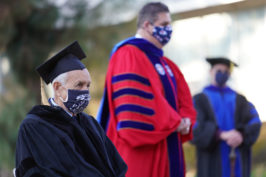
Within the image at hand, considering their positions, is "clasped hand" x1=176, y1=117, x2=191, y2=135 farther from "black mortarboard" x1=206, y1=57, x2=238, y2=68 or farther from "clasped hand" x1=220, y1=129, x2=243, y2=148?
"black mortarboard" x1=206, y1=57, x2=238, y2=68

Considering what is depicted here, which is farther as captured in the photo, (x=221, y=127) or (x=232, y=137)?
(x=221, y=127)

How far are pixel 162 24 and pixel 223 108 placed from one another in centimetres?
189

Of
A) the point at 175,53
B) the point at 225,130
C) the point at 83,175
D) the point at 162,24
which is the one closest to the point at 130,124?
the point at 162,24

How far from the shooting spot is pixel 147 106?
4773mm

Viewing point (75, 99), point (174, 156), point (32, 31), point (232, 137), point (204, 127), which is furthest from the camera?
point (32, 31)

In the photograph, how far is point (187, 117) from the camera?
503 centimetres

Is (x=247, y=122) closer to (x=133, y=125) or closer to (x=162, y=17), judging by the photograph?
(x=162, y=17)

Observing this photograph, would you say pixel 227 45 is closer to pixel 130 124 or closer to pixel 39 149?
pixel 130 124

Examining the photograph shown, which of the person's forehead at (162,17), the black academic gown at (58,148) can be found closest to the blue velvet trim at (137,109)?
the person's forehead at (162,17)

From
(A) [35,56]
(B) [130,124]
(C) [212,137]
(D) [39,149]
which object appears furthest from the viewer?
(A) [35,56]

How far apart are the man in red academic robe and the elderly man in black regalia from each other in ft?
3.90

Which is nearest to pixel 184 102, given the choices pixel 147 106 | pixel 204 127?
pixel 147 106

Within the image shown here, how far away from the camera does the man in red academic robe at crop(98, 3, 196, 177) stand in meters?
4.72

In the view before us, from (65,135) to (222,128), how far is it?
142 inches
